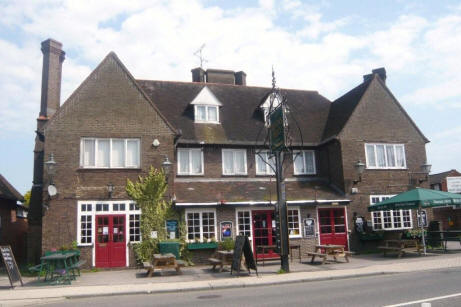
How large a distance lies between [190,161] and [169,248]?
16.4ft

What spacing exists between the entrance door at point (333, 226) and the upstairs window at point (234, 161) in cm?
→ 447

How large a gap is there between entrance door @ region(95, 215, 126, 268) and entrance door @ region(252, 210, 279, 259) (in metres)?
5.97

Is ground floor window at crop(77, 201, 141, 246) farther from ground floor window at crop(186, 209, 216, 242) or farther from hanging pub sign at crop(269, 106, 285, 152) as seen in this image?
hanging pub sign at crop(269, 106, 285, 152)

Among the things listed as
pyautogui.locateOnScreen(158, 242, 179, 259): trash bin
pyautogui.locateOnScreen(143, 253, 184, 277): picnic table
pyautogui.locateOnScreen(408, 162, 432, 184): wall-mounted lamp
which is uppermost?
pyautogui.locateOnScreen(408, 162, 432, 184): wall-mounted lamp

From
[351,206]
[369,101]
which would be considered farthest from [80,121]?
[369,101]

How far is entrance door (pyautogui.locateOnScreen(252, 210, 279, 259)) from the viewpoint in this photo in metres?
19.6

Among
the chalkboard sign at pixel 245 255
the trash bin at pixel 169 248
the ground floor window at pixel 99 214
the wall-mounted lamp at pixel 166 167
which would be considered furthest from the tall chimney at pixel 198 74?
the chalkboard sign at pixel 245 255

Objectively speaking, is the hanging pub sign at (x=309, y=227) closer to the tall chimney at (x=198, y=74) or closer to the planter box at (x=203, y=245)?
the planter box at (x=203, y=245)

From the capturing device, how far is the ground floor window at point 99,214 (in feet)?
58.0

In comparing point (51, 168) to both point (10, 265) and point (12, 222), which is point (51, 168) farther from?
point (12, 222)

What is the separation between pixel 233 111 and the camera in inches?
938

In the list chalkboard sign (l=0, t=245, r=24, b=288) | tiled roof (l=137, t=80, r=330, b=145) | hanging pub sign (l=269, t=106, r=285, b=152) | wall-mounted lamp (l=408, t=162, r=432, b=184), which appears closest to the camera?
chalkboard sign (l=0, t=245, r=24, b=288)

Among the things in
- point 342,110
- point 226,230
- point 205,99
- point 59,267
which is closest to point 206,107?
point 205,99

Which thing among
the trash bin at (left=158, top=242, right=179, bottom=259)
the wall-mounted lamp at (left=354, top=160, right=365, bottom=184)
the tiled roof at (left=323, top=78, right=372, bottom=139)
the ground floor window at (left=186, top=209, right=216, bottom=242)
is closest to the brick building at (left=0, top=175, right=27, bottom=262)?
the trash bin at (left=158, top=242, right=179, bottom=259)
